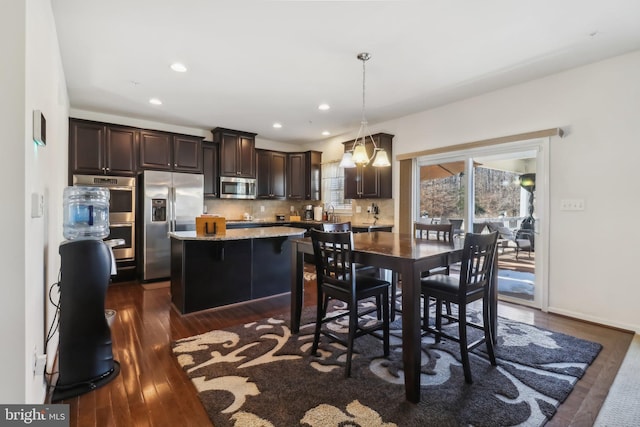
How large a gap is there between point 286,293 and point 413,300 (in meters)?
2.46

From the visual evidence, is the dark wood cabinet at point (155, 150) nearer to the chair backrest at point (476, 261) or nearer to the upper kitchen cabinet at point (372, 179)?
the upper kitchen cabinet at point (372, 179)

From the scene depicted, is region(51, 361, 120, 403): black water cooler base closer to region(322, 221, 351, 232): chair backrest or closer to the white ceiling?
region(322, 221, 351, 232): chair backrest

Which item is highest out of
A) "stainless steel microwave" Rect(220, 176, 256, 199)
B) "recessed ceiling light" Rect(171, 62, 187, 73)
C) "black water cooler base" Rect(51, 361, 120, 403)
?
"recessed ceiling light" Rect(171, 62, 187, 73)

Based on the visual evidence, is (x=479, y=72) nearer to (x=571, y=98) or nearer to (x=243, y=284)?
(x=571, y=98)

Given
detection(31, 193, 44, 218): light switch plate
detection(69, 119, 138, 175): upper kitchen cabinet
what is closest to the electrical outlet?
detection(31, 193, 44, 218): light switch plate

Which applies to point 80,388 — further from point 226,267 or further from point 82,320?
point 226,267

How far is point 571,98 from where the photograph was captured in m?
3.23

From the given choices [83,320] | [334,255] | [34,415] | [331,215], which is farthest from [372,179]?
[34,415]

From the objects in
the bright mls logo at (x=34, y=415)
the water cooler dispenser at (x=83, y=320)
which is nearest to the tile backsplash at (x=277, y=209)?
the water cooler dispenser at (x=83, y=320)

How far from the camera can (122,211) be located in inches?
179

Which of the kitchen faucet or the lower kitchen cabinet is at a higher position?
the kitchen faucet

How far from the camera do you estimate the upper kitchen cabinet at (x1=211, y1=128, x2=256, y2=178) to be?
5680mm

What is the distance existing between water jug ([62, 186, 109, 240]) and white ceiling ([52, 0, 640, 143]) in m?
1.39

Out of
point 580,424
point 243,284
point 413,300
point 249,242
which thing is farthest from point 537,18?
point 243,284
